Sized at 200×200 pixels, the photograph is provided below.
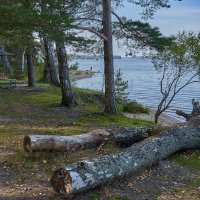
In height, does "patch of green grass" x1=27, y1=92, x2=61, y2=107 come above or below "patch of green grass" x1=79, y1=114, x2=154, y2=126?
above

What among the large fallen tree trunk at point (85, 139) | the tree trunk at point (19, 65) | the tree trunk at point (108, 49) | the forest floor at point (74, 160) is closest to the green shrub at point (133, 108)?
the tree trunk at point (108, 49)

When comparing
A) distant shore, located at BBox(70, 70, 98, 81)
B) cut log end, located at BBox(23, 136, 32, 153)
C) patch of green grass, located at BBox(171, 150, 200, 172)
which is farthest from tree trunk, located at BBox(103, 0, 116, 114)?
distant shore, located at BBox(70, 70, 98, 81)

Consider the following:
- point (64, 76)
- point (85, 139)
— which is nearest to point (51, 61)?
point (64, 76)

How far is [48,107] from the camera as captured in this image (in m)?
15.4

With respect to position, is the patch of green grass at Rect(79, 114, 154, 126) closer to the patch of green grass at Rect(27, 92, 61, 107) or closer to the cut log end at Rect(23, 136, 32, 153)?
the patch of green grass at Rect(27, 92, 61, 107)

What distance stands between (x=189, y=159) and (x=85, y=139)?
2078 mm

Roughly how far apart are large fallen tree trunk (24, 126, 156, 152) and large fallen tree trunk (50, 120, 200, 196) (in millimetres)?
704

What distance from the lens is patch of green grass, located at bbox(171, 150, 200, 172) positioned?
22.6ft

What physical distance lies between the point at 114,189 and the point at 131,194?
0.83 feet

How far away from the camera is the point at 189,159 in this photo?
7.27 meters

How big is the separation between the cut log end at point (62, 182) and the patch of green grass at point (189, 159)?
9.26 feet

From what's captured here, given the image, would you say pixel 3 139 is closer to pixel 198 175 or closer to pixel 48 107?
pixel 198 175

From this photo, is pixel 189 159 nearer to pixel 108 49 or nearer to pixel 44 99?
pixel 108 49

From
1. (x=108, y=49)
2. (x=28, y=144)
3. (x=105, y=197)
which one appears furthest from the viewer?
(x=108, y=49)
